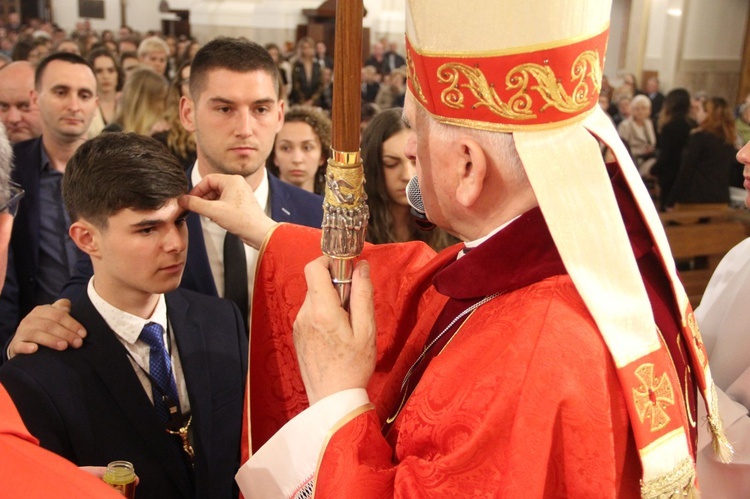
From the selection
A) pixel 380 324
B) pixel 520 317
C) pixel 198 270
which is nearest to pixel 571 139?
pixel 520 317

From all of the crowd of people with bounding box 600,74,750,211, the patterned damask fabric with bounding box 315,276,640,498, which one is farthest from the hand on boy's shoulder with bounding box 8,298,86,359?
the crowd of people with bounding box 600,74,750,211

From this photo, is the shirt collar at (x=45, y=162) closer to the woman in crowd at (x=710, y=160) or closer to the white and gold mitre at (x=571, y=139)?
the white and gold mitre at (x=571, y=139)

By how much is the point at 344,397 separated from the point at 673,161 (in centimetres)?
833

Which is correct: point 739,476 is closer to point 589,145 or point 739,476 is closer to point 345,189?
point 589,145

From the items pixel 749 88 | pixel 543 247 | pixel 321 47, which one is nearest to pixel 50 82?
pixel 543 247

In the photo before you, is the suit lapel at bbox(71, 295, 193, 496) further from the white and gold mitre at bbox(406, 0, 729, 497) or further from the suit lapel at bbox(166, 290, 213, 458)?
the white and gold mitre at bbox(406, 0, 729, 497)

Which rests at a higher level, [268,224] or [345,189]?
[345,189]

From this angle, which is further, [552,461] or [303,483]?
[303,483]

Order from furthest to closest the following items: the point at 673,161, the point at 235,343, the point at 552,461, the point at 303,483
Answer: the point at 673,161, the point at 235,343, the point at 303,483, the point at 552,461

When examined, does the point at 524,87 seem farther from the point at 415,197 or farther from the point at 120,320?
the point at 120,320

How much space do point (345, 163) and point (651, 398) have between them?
0.69m

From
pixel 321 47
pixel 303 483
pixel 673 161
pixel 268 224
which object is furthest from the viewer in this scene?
pixel 321 47

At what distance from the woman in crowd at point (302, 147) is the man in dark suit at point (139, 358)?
6.87 ft

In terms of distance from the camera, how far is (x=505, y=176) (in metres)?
1.41
